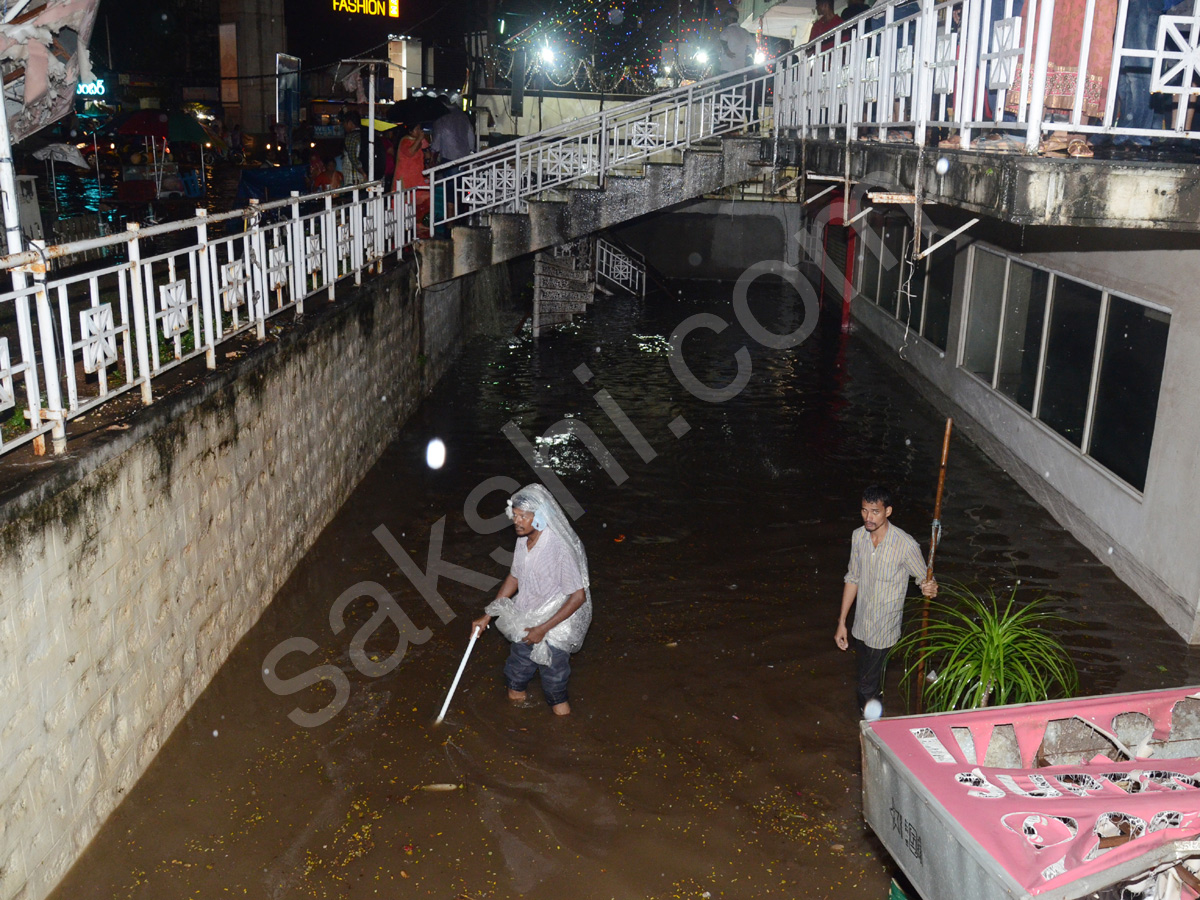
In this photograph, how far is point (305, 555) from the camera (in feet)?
26.7

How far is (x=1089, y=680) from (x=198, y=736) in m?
5.51

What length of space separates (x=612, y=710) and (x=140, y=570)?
2829 mm

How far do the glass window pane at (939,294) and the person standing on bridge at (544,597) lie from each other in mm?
8657

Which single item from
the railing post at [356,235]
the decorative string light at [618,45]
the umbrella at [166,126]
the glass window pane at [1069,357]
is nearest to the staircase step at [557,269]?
the decorative string light at [618,45]

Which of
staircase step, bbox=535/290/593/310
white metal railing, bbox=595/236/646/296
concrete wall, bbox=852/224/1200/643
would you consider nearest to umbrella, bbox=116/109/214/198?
staircase step, bbox=535/290/593/310

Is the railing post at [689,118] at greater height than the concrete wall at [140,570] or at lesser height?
greater

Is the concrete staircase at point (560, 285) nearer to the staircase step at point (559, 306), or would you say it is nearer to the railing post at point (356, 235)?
the staircase step at point (559, 306)

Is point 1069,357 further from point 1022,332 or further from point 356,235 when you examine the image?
point 356,235

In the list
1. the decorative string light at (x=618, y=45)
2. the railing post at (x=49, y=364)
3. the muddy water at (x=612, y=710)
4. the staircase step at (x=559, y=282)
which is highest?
the decorative string light at (x=618, y=45)

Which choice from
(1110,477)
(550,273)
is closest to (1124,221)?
(1110,477)

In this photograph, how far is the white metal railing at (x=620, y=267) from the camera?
69.2ft

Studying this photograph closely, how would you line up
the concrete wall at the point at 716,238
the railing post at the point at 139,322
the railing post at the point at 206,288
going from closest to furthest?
1. the railing post at the point at 139,322
2. the railing post at the point at 206,288
3. the concrete wall at the point at 716,238

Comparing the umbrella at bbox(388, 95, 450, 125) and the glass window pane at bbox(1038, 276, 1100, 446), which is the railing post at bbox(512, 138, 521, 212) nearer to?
the umbrella at bbox(388, 95, 450, 125)

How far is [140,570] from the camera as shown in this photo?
509 centimetres
